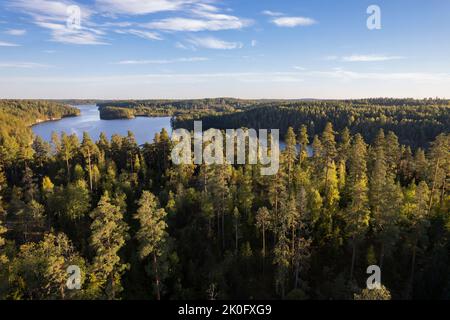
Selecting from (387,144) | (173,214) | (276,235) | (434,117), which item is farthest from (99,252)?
(434,117)

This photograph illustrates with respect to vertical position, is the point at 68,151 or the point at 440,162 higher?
the point at 440,162

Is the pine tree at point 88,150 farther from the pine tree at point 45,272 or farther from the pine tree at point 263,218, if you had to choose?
the pine tree at point 263,218

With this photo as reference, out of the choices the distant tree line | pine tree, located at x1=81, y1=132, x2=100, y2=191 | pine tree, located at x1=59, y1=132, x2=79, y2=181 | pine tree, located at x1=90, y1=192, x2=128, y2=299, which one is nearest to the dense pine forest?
pine tree, located at x1=90, y1=192, x2=128, y2=299

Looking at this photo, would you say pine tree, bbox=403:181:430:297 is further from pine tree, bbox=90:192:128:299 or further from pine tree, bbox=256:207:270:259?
pine tree, bbox=90:192:128:299

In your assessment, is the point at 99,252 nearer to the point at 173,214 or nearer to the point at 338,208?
the point at 173,214

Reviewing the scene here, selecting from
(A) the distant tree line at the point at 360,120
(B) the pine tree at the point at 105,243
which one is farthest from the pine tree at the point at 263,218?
(A) the distant tree line at the point at 360,120

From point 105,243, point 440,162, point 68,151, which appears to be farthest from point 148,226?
point 68,151

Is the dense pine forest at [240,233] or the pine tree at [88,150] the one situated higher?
the pine tree at [88,150]

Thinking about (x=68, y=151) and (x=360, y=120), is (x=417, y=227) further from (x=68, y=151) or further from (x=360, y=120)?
(x=360, y=120)
